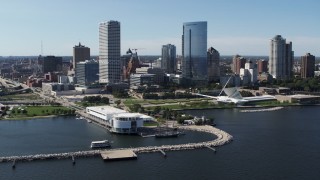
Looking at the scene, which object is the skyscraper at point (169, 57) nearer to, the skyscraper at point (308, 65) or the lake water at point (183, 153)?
the skyscraper at point (308, 65)

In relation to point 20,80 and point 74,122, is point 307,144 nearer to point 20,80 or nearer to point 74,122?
point 74,122

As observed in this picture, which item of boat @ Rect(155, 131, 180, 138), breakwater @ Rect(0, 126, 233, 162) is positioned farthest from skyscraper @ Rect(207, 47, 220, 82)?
breakwater @ Rect(0, 126, 233, 162)

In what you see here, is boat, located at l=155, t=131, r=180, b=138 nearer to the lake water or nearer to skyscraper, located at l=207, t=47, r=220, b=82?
the lake water

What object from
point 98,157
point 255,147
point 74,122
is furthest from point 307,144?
point 74,122

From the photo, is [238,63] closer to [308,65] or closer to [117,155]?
[308,65]

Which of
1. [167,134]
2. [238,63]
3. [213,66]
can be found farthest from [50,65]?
[167,134]

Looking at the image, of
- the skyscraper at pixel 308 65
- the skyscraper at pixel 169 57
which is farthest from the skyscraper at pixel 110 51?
the skyscraper at pixel 308 65

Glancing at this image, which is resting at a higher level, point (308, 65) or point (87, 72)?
point (308, 65)
